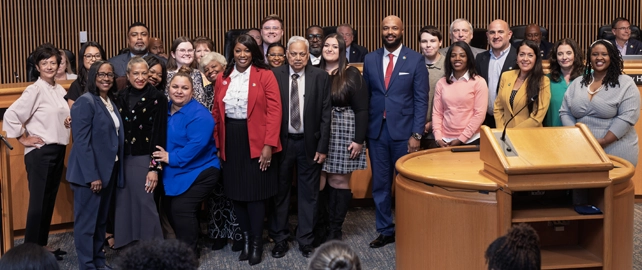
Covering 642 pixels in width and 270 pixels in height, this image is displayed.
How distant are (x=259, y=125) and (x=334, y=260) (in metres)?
2.47

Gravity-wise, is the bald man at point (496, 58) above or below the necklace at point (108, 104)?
above

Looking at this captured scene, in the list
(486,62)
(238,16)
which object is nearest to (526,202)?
(486,62)

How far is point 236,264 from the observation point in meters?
4.78

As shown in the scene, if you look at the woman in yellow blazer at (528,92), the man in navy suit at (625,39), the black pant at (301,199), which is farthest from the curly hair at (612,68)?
the man in navy suit at (625,39)

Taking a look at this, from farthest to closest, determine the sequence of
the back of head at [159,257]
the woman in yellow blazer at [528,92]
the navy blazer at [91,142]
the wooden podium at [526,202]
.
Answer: the woman in yellow blazer at [528,92], the navy blazer at [91,142], the wooden podium at [526,202], the back of head at [159,257]

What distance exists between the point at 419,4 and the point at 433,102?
4424 mm

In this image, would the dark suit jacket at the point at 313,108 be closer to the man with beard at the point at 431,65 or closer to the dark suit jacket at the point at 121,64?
the man with beard at the point at 431,65

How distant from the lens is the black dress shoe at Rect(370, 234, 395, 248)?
16.6 ft

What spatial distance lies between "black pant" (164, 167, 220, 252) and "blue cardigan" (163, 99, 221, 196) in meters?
0.03

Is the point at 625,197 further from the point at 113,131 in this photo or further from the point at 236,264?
the point at 113,131

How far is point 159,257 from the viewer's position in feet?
7.34

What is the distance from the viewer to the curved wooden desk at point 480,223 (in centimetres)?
354

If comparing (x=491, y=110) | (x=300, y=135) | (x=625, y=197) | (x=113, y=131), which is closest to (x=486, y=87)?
(x=491, y=110)

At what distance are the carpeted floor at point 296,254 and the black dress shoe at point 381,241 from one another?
0.12 feet
